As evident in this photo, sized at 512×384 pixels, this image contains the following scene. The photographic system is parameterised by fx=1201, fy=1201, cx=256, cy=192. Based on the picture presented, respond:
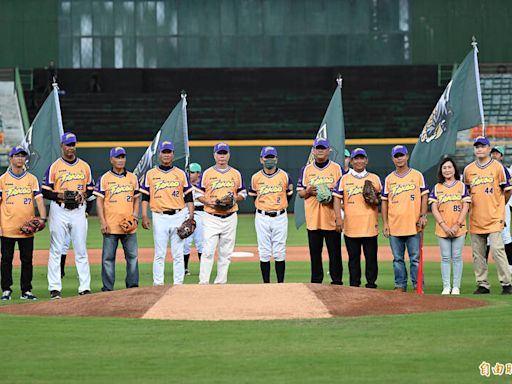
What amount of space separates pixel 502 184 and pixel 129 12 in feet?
109

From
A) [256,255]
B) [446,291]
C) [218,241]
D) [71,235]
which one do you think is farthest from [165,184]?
[256,255]

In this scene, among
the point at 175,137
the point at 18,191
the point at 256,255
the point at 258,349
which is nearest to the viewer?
the point at 258,349

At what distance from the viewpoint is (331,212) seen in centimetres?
1520

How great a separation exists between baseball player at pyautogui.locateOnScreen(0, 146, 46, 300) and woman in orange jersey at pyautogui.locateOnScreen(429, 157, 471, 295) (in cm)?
491

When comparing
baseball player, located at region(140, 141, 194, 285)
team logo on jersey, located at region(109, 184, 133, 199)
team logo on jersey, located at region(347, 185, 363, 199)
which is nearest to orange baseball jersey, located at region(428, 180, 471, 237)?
team logo on jersey, located at region(347, 185, 363, 199)

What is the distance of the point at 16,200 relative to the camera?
1508 cm

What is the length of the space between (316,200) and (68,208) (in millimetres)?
3108

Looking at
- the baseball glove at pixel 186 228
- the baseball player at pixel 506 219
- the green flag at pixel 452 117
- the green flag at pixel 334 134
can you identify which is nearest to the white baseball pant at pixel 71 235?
the baseball glove at pixel 186 228

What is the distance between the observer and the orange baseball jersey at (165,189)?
600 inches

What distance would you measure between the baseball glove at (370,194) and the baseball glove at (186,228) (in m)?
2.18

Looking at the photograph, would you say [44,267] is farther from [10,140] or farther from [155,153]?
[10,140]

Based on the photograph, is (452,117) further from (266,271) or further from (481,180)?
(266,271)

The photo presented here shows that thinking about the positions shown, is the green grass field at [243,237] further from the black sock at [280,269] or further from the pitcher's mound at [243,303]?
the pitcher's mound at [243,303]

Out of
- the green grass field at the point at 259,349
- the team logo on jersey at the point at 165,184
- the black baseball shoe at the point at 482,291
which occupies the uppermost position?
the team logo on jersey at the point at 165,184
